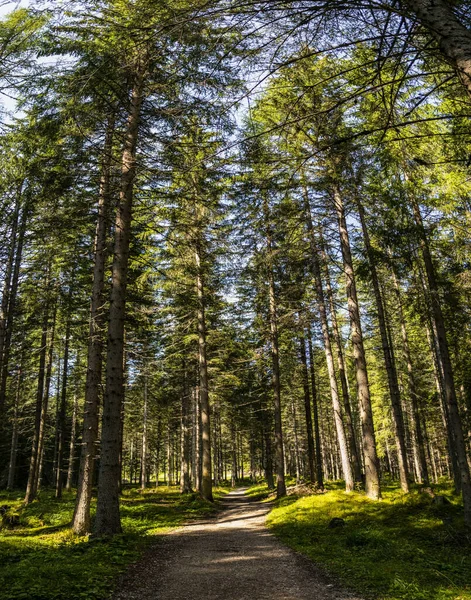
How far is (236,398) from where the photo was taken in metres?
28.8

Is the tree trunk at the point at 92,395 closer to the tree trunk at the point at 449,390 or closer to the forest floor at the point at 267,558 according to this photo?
the forest floor at the point at 267,558

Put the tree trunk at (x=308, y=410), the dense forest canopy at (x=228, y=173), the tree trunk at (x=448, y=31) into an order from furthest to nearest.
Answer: the tree trunk at (x=308, y=410) → the dense forest canopy at (x=228, y=173) → the tree trunk at (x=448, y=31)

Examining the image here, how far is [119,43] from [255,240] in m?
13.7

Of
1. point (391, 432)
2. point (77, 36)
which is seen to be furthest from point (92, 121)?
point (391, 432)

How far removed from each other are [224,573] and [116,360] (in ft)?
16.0

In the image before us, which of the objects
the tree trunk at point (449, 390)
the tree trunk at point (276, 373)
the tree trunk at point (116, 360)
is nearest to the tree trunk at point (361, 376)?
the tree trunk at point (449, 390)

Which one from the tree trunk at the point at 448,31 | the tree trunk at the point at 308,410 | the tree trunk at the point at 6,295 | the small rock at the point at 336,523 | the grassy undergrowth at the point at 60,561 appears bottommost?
the small rock at the point at 336,523

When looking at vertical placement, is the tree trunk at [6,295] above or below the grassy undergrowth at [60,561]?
above

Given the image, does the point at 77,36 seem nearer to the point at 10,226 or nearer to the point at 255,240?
the point at 10,226

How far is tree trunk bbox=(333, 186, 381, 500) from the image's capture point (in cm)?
1238

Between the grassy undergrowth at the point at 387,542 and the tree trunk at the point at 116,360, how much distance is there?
441 centimetres

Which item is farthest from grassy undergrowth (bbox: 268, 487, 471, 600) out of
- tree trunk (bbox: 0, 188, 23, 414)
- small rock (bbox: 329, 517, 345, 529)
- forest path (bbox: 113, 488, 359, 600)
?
tree trunk (bbox: 0, 188, 23, 414)

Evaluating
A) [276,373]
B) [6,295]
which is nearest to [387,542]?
[276,373]

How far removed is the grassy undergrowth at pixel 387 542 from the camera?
5.47 m
